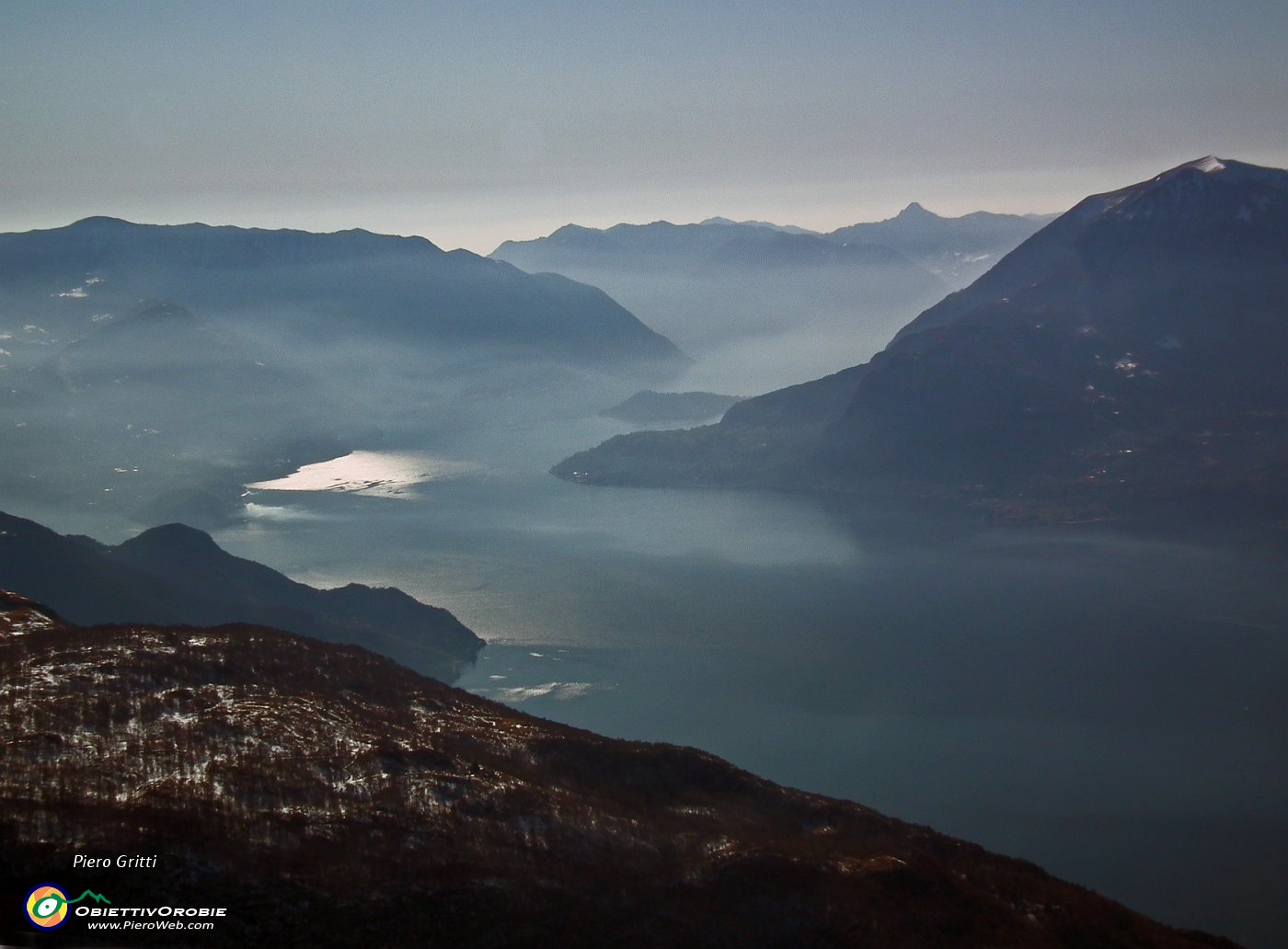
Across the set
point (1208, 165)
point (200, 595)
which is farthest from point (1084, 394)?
point (200, 595)

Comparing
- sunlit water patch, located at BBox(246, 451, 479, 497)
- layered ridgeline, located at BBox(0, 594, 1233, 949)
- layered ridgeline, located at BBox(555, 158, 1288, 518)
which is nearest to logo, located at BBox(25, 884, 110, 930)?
layered ridgeline, located at BBox(0, 594, 1233, 949)

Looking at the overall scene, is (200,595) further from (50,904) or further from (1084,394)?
(1084,394)

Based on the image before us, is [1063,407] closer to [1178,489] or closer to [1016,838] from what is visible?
[1178,489]

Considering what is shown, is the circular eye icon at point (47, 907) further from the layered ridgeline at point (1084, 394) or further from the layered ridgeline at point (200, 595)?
the layered ridgeline at point (1084, 394)

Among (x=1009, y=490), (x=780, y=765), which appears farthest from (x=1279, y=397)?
(x=780, y=765)

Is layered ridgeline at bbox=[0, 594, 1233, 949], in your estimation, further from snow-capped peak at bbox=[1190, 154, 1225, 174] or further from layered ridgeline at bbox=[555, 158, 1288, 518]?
snow-capped peak at bbox=[1190, 154, 1225, 174]

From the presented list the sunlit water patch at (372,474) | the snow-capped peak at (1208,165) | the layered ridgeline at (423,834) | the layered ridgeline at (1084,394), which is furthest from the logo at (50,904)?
the snow-capped peak at (1208,165)

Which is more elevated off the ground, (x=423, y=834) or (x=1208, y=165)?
(x=1208, y=165)
